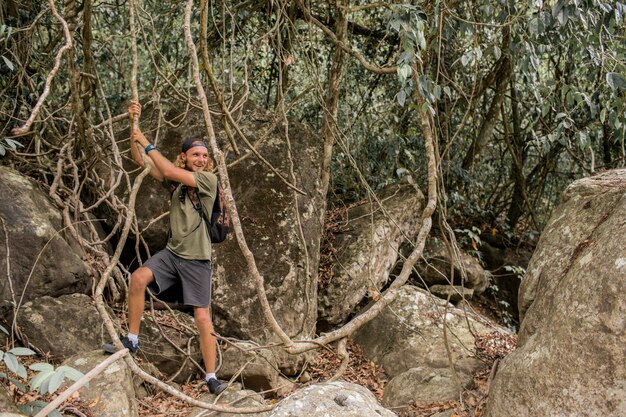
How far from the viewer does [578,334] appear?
10.3ft

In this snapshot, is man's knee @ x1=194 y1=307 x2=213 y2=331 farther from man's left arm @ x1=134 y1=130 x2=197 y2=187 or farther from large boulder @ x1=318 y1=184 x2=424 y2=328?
large boulder @ x1=318 y1=184 x2=424 y2=328

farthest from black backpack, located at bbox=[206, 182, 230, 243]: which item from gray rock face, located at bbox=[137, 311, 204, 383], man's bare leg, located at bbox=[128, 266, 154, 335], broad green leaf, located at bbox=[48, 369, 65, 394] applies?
broad green leaf, located at bbox=[48, 369, 65, 394]

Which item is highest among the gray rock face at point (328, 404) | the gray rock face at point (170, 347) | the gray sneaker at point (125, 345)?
the gray rock face at point (328, 404)

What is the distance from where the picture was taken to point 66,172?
543cm

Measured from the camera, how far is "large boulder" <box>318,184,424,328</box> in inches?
242

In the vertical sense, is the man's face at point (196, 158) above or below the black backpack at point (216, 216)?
above

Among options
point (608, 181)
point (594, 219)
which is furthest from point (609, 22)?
point (594, 219)

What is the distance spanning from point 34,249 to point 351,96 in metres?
4.83

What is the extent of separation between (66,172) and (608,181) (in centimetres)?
451

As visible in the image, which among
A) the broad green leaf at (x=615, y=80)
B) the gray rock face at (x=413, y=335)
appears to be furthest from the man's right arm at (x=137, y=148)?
the broad green leaf at (x=615, y=80)

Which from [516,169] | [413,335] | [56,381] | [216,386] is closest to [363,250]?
[413,335]

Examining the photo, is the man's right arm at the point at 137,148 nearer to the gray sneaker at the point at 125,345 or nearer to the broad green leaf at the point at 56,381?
the gray sneaker at the point at 125,345

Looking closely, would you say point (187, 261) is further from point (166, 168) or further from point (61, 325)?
point (61, 325)

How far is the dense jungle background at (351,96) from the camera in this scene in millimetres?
4414
